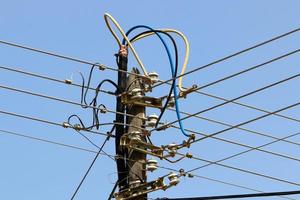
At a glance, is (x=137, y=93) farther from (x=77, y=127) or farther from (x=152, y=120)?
(x=77, y=127)

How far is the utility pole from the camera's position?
10.2 metres

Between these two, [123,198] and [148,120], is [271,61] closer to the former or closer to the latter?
[148,120]

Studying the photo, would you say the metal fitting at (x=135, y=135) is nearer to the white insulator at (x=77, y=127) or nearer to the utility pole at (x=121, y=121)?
the utility pole at (x=121, y=121)

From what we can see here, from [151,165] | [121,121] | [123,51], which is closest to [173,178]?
[151,165]

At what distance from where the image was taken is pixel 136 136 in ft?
33.2

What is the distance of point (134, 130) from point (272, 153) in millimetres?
2848

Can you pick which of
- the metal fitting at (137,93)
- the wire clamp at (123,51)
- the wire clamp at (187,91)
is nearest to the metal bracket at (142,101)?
the metal fitting at (137,93)

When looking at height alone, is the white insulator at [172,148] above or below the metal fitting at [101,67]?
below

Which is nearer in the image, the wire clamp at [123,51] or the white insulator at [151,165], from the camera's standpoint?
the white insulator at [151,165]

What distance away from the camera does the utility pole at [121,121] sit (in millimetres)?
10172

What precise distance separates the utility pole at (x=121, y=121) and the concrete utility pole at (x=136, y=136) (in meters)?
0.08

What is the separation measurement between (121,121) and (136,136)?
0.39 m

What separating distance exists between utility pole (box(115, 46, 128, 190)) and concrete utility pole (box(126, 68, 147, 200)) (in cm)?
8

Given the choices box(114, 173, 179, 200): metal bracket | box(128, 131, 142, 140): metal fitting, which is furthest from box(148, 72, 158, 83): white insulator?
box(114, 173, 179, 200): metal bracket
